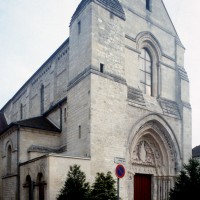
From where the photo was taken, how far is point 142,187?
19609 mm

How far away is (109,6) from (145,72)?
493 centimetres

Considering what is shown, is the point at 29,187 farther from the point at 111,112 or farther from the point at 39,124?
the point at 111,112

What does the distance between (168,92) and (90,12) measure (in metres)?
7.80

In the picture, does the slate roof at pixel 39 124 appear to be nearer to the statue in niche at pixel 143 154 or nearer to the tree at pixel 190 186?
the statue in niche at pixel 143 154

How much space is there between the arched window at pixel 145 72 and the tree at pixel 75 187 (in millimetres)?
8302

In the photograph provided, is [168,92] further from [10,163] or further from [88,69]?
[10,163]

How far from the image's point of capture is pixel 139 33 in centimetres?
2045

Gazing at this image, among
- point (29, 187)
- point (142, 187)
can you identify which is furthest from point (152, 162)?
point (29, 187)

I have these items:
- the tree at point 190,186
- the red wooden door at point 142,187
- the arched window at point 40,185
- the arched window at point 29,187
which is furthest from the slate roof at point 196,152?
the arched window at point 40,185

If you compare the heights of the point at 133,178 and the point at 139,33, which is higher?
the point at 139,33

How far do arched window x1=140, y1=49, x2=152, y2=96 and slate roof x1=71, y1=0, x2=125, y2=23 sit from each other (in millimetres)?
3297

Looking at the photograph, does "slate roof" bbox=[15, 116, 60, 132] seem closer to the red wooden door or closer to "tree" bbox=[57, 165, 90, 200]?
the red wooden door

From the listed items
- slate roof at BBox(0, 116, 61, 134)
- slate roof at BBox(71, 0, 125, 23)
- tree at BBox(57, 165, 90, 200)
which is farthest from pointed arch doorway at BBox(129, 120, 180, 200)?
slate roof at BBox(71, 0, 125, 23)

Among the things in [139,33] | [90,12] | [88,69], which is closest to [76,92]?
[88,69]
